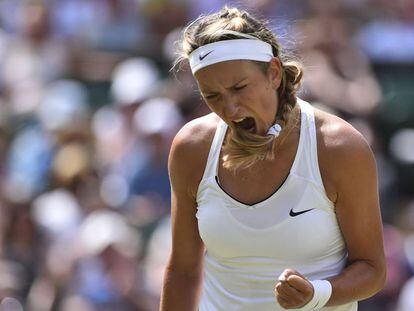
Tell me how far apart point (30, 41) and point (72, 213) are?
→ 8.05 ft

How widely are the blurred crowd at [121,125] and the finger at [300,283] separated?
3.22m

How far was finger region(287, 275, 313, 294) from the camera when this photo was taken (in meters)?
3.00

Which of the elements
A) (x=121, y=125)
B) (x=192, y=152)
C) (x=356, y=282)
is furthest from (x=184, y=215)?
(x=121, y=125)

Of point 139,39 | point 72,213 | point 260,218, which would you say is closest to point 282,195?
point 260,218

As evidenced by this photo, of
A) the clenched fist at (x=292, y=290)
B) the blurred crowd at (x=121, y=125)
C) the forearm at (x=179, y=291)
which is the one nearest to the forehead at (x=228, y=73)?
the clenched fist at (x=292, y=290)

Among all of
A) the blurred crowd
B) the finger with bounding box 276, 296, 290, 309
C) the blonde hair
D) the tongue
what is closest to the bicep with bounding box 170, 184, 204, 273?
the blonde hair

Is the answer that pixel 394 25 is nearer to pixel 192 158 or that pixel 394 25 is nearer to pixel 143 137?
pixel 143 137

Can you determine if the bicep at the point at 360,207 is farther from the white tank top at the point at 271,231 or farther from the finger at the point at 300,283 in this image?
the finger at the point at 300,283

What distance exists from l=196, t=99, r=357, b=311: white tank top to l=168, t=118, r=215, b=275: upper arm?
1.7 inches

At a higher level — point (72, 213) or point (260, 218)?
point (260, 218)

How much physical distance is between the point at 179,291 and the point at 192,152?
19.4 inches

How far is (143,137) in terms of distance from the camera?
760cm

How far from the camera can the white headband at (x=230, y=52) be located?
3207 mm

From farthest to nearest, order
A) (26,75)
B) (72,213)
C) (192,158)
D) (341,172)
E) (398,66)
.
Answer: (26,75) → (398,66) → (72,213) → (192,158) → (341,172)
